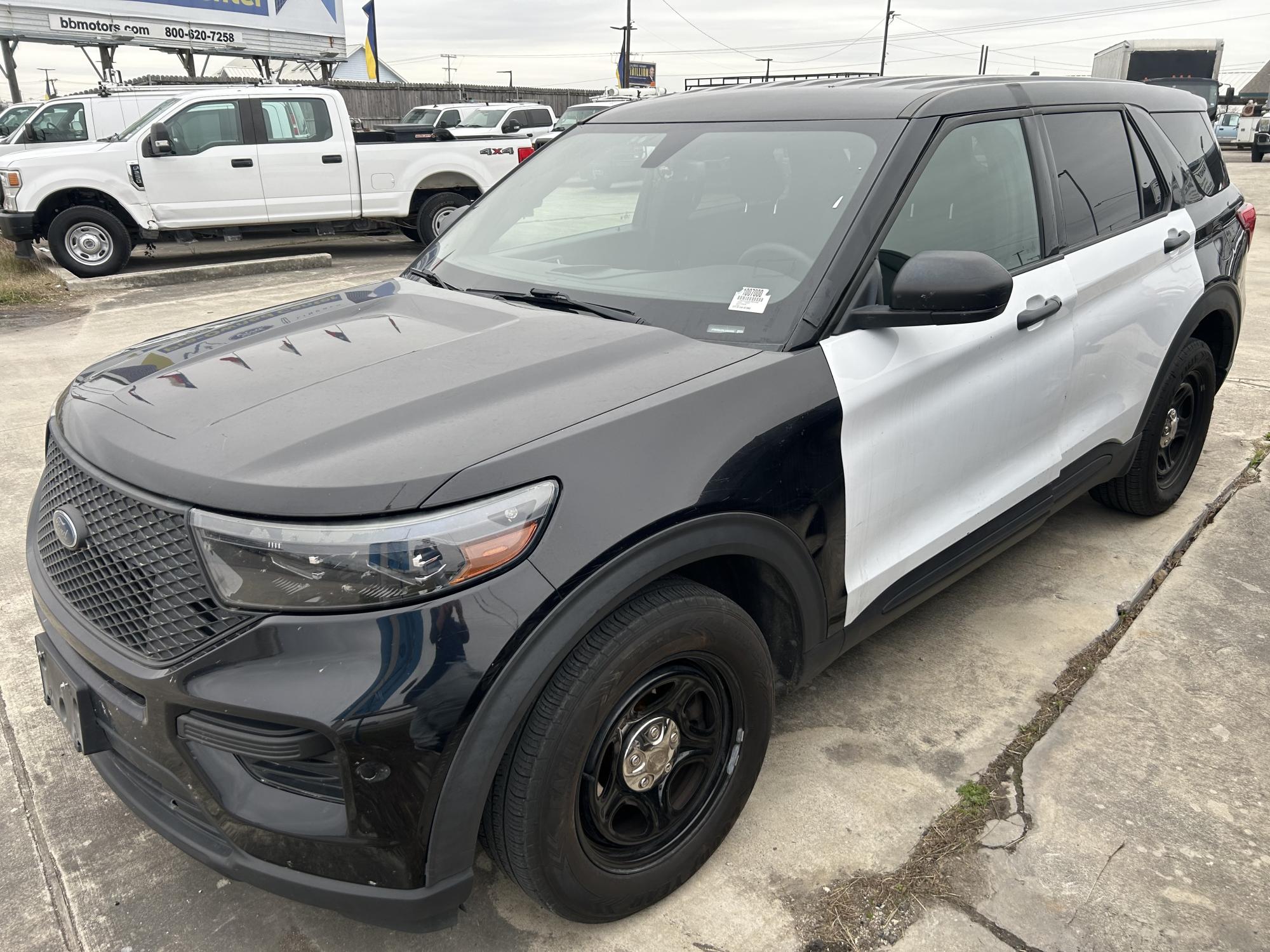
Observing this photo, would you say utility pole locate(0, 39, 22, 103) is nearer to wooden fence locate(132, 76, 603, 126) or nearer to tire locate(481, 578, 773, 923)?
wooden fence locate(132, 76, 603, 126)

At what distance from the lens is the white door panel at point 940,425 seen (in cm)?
239

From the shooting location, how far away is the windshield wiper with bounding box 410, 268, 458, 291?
9.73 feet

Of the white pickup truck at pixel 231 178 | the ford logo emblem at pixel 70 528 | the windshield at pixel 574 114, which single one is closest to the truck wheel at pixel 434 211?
the white pickup truck at pixel 231 178

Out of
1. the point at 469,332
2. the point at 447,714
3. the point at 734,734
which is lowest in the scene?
the point at 734,734

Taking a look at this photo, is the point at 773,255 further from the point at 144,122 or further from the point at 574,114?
the point at 574,114

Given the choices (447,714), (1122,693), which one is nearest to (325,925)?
(447,714)

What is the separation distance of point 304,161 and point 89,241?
250 cm

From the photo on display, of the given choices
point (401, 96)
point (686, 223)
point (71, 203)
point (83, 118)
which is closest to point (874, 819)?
point (686, 223)

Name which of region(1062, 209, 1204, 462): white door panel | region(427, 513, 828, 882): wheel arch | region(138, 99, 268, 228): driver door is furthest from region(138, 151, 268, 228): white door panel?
region(427, 513, 828, 882): wheel arch

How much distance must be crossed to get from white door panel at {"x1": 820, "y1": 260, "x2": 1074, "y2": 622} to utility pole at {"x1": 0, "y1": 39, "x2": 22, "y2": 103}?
2971 centimetres

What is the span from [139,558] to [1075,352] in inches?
108

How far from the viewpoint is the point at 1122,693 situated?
299cm

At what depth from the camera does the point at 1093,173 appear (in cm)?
337

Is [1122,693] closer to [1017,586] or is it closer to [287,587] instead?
[1017,586]
